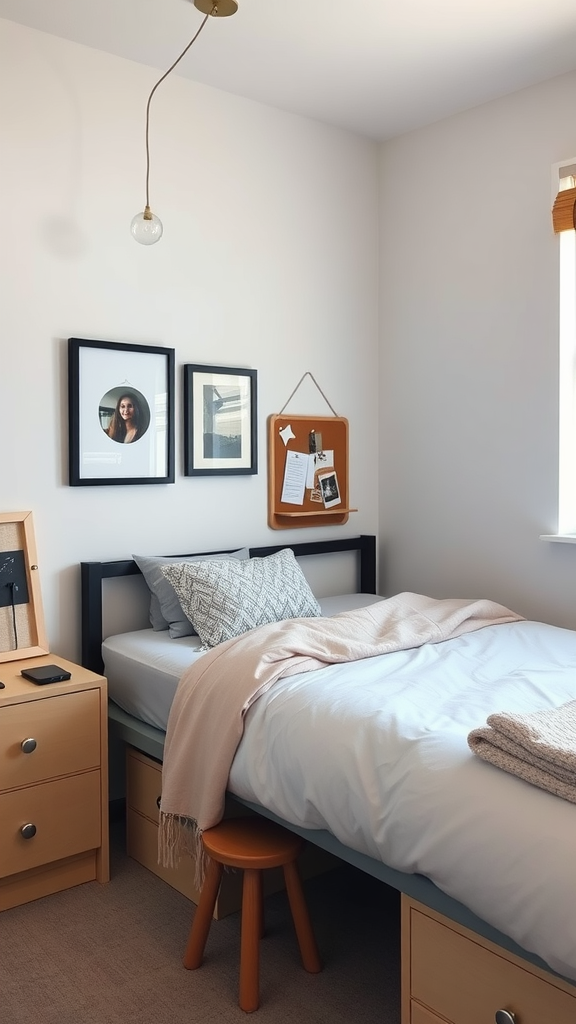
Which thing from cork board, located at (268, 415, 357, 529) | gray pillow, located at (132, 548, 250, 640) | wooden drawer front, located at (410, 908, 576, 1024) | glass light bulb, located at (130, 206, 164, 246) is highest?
glass light bulb, located at (130, 206, 164, 246)

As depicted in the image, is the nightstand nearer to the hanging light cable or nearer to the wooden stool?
the wooden stool

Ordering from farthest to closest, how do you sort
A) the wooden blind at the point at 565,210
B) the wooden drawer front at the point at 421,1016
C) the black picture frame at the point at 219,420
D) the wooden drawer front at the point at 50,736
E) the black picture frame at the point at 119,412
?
1. the black picture frame at the point at 219,420
2. the wooden blind at the point at 565,210
3. the black picture frame at the point at 119,412
4. the wooden drawer front at the point at 50,736
5. the wooden drawer front at the point at 421,1016

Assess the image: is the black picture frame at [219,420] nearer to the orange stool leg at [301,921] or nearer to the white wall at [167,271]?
the white wall at [167,271]

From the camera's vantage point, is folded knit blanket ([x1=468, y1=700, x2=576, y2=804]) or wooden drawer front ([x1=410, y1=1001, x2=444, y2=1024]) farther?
wooden drawer front ([x1=410, y1=1001, x2=444, y2=1024])

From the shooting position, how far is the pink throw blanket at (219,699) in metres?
2.11

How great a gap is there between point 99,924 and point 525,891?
1356 mm

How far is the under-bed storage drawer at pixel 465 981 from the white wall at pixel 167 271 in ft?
5.28

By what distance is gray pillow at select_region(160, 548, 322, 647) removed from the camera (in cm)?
262

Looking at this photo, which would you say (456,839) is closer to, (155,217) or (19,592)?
(19,592)

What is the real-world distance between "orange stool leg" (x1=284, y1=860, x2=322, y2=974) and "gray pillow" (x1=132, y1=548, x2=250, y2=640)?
3.13 ft

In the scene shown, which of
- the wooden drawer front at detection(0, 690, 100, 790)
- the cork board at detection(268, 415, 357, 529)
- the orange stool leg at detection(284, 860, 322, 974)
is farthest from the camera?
the cork board at detection(268, 415, 357, 529)

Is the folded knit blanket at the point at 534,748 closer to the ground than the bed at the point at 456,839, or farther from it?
farther from it

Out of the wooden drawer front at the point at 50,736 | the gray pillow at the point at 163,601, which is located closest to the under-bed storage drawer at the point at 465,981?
the wooden drawer front at the point at 50,736

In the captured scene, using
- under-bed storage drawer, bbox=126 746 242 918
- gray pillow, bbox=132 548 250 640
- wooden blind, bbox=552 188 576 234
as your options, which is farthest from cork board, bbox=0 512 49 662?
wooden blind, bbox=552 188 576 234
